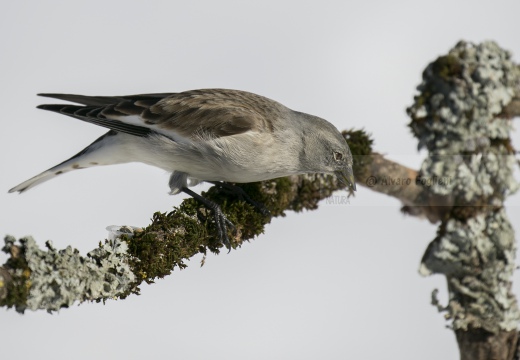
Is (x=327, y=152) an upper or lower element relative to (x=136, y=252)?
upper

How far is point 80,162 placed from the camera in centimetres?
566

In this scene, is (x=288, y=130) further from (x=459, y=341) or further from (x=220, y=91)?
(x=459, y=341)

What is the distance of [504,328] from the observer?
15.9ft

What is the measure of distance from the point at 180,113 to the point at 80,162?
97cm

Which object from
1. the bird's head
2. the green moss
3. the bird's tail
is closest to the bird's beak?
the bird's head

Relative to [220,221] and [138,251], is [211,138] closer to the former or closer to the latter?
[220,221]

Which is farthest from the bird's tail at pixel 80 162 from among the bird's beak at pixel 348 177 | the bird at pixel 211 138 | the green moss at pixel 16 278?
the green moss at pixel 16 278

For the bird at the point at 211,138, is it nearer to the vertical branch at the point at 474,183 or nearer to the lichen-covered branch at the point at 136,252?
the lichen-covered branch at the point at 136,252

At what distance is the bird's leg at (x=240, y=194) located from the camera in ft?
18.1

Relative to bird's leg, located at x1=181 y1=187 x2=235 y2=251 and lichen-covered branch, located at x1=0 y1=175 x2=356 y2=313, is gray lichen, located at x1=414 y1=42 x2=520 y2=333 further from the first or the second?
bird's leg, located at x1=181 y1=187 x2=235 y2=251

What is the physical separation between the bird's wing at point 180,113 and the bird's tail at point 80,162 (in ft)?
0.96

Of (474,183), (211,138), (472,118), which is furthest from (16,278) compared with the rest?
(472,118)

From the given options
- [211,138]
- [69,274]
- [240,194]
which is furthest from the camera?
[240,194]

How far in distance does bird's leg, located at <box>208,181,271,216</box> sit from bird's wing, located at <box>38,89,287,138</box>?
2.03 ft
